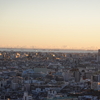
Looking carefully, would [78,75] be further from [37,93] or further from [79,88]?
[37,93]

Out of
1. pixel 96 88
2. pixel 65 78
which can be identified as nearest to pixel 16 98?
pixel 96 88

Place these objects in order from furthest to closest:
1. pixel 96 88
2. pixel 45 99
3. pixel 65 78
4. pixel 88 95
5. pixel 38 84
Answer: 1. pixel 65 78
2. pixel 38 84
3. pixel 96 88
4. pixel 88 95
5. pixel 45 99

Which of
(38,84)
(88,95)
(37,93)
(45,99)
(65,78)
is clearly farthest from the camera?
(65,78)

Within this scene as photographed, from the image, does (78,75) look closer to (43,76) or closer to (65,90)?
(43,76)

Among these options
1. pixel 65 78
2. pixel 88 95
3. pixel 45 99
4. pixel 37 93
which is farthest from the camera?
pixel 65 78

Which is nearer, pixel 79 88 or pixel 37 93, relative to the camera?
pixel 37 93

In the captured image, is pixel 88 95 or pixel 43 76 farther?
pixel 43 76

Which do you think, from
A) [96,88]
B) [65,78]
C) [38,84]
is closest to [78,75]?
[65,78]

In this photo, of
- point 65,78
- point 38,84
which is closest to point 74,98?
point 38,84

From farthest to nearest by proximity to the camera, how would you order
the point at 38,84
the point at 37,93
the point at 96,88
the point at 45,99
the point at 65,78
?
the point at 65,78
the point at 38,84
the point at 96,88
the point at 37,93
the point at 45,99
